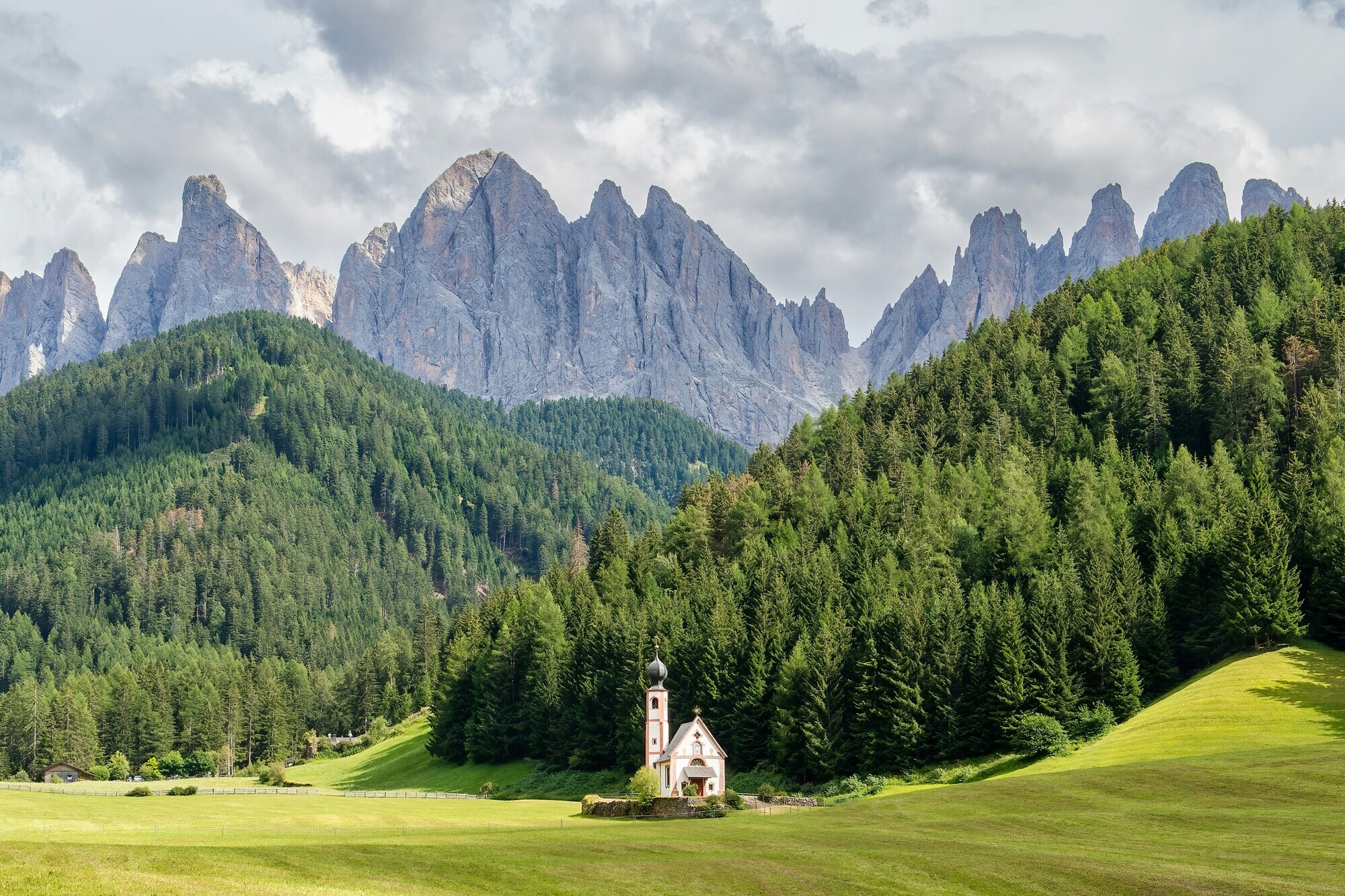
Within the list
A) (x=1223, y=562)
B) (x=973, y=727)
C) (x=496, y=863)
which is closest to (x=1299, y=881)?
(x=496, y=863)

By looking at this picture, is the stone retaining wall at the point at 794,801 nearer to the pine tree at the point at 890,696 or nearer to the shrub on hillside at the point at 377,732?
the pine tree at the point at 890,696

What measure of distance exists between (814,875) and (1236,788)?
937 inches

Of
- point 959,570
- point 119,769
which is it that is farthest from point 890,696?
point 119,769

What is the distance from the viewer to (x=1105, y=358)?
139 meters

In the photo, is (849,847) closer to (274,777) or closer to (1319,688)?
(1319,688)

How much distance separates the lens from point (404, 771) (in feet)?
436

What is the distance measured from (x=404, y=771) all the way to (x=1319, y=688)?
3471 inches

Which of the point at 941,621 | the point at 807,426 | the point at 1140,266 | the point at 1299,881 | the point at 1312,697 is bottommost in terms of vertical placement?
the point at 1299,881

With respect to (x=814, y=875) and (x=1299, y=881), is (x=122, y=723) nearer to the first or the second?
(x=814, y=875)

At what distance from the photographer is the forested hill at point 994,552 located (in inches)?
3570

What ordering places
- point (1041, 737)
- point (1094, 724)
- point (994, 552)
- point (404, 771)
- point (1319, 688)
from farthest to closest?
→ point (404, 771) < point (994, 552) < point (1094, 724) < point (1041, 737) < point (1319, 688)

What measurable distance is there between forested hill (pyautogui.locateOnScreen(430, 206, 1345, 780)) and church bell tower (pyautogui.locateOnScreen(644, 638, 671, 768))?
5.24 metres

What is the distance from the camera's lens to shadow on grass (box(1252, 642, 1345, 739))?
7391 centimetres

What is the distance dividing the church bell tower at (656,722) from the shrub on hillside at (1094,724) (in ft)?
98.0
